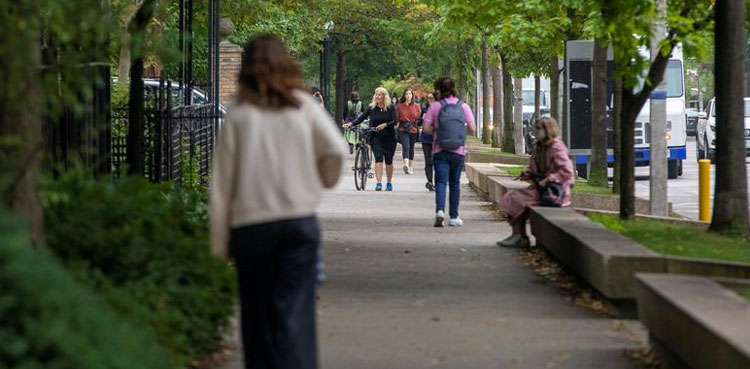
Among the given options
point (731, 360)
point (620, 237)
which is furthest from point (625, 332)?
point (731, 360)

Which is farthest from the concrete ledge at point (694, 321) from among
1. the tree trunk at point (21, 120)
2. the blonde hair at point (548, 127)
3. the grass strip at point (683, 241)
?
the blonde hair at point (548, 127)

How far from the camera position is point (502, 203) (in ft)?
53.6

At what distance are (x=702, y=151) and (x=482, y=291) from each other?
34.6m

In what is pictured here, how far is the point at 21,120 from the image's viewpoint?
779 cm

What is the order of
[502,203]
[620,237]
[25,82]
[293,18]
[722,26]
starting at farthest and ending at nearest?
1. [293,18]
2. [502,203]
3. [722,26]
4. [620,237]
5. [25,82]

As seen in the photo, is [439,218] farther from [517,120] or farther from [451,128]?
[517,120]

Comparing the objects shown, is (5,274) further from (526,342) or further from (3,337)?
(526,342)

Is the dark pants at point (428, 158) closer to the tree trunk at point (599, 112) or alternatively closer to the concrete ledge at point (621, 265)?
the tree trunk at point (599, 112)

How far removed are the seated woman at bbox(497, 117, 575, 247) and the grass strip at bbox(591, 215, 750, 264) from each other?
53 cm

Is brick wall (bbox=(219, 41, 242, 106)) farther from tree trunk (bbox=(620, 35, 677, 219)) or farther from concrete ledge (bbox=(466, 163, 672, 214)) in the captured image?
tree trunk (bbox=(620, 35, 677, 219))

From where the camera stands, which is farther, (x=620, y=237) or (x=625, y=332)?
(x=620, y=237)

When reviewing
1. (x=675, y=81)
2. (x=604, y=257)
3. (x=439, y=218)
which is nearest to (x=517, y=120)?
(x=675, y=81)

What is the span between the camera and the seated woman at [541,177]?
15.8 m

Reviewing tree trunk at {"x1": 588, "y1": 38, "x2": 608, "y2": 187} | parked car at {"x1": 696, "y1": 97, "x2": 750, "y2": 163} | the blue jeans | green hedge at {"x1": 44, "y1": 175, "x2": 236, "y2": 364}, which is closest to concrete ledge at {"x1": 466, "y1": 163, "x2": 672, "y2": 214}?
tree trunk at {"x1": 588, "y1": 38, "x2": 608, "y2": 187}
